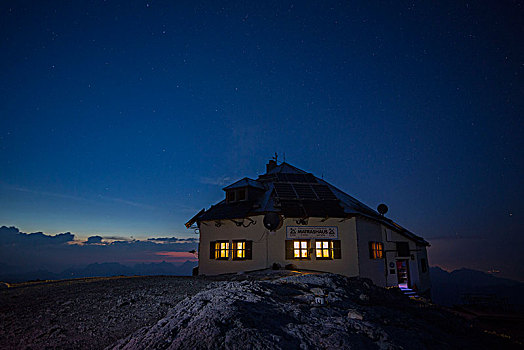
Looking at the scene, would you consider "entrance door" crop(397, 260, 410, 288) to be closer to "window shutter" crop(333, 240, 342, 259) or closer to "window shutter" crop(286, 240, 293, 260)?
"window shutter" crop(333, 240, 342, 259)

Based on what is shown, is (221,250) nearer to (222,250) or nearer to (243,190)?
(222,250)

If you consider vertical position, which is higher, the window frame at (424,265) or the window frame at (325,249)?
the window frame at (325,249)

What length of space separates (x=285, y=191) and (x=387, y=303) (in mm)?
11130

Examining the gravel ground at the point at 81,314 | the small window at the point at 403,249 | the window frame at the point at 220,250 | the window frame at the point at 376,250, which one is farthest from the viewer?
the small window at the point at 403,249

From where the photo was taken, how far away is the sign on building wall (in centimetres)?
1808

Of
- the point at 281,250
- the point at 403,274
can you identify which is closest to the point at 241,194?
the point at 281,250

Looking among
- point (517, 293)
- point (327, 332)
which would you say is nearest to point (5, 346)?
point (327, 332)

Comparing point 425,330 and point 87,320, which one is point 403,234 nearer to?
point 425,330

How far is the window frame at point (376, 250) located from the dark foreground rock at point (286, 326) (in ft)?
37.9

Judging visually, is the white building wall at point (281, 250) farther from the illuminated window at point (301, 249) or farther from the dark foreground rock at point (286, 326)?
the dark foreground rock at point (286, 326)

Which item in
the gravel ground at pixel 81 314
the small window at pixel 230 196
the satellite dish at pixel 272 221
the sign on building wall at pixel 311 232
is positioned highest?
the small window at pixel 230 196

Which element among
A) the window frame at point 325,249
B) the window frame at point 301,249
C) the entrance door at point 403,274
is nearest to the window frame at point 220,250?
the window frame at point 301,249

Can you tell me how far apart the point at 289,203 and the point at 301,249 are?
2.92 meters

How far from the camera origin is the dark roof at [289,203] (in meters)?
18.4
